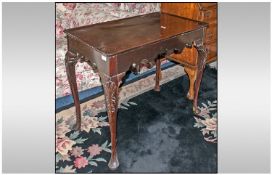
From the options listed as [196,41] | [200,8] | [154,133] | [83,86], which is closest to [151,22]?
[196,41]

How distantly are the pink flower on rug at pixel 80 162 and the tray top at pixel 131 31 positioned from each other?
922 millimetres

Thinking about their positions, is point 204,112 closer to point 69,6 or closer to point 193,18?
point 193,18

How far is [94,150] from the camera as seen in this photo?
2373mm

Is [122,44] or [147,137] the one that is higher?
[122,44]

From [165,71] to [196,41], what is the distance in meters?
1.30

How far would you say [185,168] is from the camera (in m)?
2.23

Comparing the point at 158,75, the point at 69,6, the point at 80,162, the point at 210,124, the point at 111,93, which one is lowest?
the point at 80,162

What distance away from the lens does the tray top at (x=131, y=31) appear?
195cm

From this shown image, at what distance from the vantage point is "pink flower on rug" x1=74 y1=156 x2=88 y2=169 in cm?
223

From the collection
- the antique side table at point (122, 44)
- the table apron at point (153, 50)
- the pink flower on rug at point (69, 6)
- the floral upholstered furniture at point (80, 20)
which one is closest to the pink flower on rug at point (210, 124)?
the antique side table at point (122, 44)

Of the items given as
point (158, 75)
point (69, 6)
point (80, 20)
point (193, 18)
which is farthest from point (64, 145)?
point (193, 18)

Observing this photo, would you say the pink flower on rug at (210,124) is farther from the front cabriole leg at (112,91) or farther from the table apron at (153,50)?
the front cabriole leg at (112,91)

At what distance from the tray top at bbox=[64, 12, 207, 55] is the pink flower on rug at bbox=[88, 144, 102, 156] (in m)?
0.90

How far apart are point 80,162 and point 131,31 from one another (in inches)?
42.8
